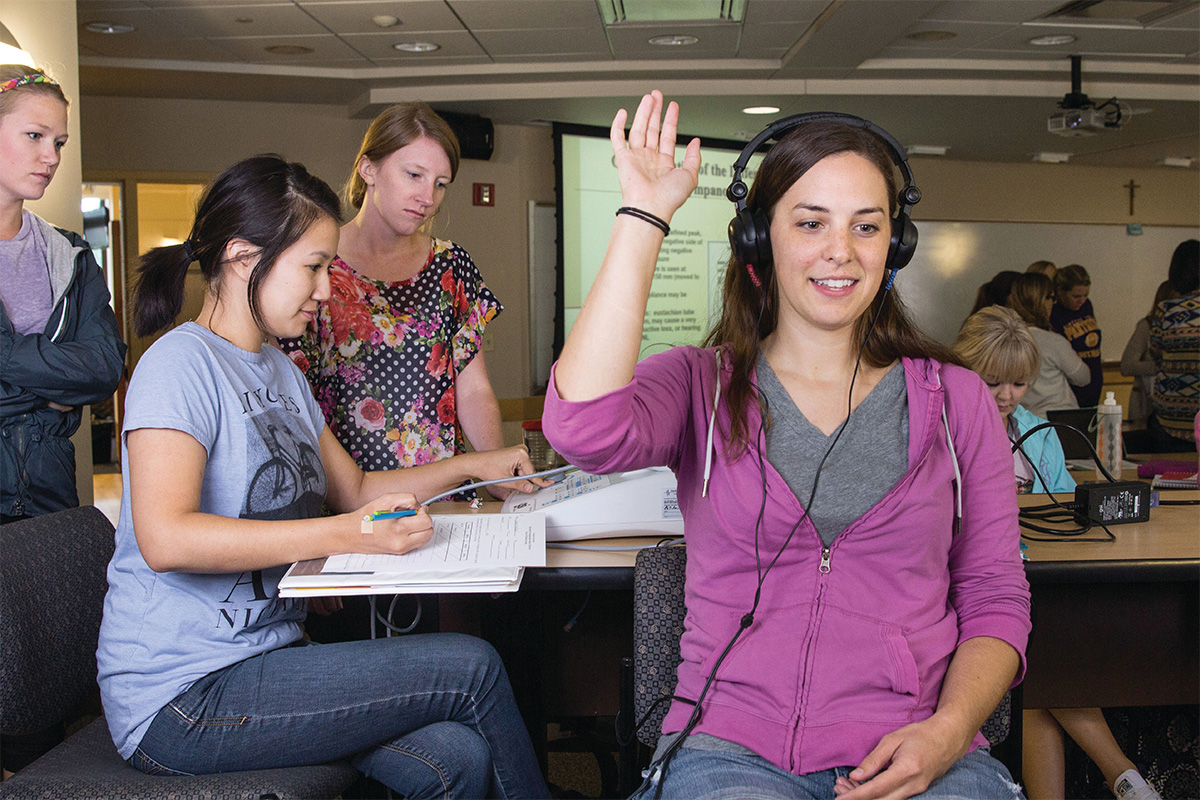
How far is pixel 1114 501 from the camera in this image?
174cm

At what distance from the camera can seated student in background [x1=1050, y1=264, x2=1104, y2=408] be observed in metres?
5.57

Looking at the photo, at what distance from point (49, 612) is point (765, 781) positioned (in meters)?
1.01

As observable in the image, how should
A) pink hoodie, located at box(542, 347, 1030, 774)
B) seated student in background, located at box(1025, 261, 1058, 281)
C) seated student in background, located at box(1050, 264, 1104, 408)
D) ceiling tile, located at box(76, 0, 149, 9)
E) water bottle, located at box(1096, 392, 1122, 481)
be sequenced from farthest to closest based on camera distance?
seated student in background, located at box(1025, 261, 1058, 281) → seated student in background, located at box(1050, 264, 1104, 408) → ceiling tile, located at box(76, 0, 149, 9) → water bottle, located at box(1096, 392, 1122, 481) → pink hoodie, located at box(542, 347, 1030, 774)

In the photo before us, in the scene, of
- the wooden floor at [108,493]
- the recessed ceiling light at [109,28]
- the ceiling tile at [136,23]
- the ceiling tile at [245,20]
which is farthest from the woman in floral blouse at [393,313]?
the wooden floor at [108,493]

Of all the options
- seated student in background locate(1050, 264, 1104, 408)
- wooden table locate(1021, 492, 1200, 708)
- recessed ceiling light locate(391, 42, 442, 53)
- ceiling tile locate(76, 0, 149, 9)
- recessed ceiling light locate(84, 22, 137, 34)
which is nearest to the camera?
wooden table locate(1021, 492, 1200, 708)

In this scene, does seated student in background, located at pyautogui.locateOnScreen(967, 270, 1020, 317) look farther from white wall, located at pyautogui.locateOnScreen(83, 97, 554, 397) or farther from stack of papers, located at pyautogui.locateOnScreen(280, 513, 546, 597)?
stack of papers, located at pyautogui.locateOnScreen(280, 513, 546, 597)

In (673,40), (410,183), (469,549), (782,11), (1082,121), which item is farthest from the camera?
(1082,121)

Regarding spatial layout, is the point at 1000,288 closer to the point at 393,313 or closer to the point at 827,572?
the point at 393,313

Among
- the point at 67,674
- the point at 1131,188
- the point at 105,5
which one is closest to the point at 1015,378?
the point at 67,674

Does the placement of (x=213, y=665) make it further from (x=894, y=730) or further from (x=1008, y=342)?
(x=1008, y=342)

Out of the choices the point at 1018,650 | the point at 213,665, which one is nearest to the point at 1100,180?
the point at 1018,650

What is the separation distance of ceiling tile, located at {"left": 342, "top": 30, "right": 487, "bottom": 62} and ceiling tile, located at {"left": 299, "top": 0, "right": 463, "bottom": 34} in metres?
0.09

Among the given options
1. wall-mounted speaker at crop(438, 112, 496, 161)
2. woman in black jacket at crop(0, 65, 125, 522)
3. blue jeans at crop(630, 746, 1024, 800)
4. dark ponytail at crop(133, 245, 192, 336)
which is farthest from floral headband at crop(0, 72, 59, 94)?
wall-mounted speaker at crop(438, 112, 496, 161)

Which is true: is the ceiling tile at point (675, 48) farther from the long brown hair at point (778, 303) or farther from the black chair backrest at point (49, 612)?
the black chair backrest at point (49, 612)
